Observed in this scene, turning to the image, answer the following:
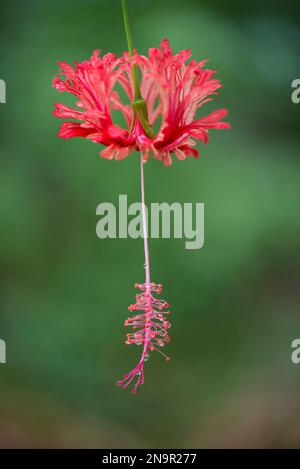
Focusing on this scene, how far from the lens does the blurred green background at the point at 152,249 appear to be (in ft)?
7.88

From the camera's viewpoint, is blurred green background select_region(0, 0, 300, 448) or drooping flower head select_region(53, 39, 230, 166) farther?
blurred green background select_region(0, 0, 300, 448)

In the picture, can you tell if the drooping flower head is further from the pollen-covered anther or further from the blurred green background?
the blurred green background

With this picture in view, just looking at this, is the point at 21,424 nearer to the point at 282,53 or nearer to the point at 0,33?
the point at 0,33

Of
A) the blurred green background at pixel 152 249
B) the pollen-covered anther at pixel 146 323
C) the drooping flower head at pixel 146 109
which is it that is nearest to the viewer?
the drooping flower head at pixel 146 109

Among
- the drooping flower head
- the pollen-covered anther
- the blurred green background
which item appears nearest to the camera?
the drooping flower head

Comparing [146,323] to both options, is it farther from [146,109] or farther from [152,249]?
[152,249]

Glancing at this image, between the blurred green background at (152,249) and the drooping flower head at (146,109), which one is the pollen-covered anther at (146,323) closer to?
the drooping flower head at (146,109)

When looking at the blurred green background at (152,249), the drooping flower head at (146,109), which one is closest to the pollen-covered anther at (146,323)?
the drooping flower head at (146,109)

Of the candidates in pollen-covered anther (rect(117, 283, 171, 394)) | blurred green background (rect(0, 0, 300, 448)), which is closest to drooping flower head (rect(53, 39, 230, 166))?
pollen-covered anther (rect(117, 283, 171, 394))

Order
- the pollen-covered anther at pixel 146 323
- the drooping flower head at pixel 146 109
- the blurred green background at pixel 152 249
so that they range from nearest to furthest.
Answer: the drooping flower head at pixel 146 109
the pollen-covered anther at pixel 146 323
the blurred green background at pixel 152 249

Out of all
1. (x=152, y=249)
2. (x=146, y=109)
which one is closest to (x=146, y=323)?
(x=146, y=109)

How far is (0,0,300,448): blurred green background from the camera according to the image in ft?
7.88

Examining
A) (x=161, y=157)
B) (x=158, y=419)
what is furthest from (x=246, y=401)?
(x=161, y=157)

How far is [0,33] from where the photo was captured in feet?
8.07
